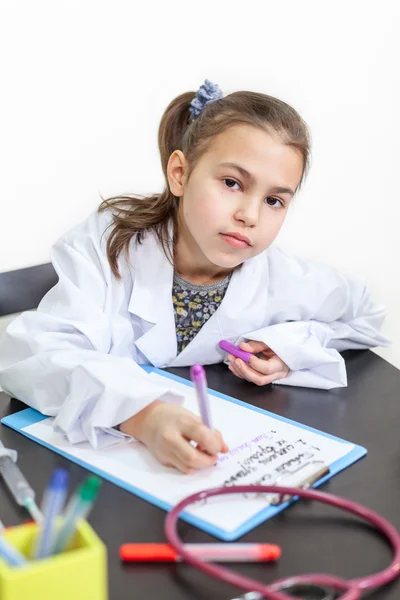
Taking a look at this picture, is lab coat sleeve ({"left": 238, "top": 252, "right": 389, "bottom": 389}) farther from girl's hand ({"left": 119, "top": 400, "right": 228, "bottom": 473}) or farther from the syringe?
the syringe

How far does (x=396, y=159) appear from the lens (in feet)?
5.93

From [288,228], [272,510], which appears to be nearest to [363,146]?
[288,228]

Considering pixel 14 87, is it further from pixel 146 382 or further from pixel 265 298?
pixel 146 382

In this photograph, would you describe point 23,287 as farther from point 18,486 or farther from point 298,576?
point 298,576

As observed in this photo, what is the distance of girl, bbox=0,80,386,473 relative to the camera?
2.95ft

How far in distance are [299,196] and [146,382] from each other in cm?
92

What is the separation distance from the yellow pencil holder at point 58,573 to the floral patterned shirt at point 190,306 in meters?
0.66

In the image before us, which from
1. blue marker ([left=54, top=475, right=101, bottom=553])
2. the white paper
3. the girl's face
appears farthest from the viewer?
the girl's face

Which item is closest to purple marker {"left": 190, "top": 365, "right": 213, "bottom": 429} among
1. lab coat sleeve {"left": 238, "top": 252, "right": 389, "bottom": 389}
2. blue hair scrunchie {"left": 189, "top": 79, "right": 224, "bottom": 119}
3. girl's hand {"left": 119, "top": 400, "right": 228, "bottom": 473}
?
girl's hand {"left": 119, "top": 400, "right": 228, "bottom": 473}

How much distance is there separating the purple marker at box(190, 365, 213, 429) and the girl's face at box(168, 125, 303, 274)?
→ 0.33 m

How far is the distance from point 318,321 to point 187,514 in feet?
1.91

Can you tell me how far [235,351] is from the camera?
3.54ft

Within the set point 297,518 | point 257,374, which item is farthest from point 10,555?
point 257,374

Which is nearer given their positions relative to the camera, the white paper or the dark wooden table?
the dark wooden table
